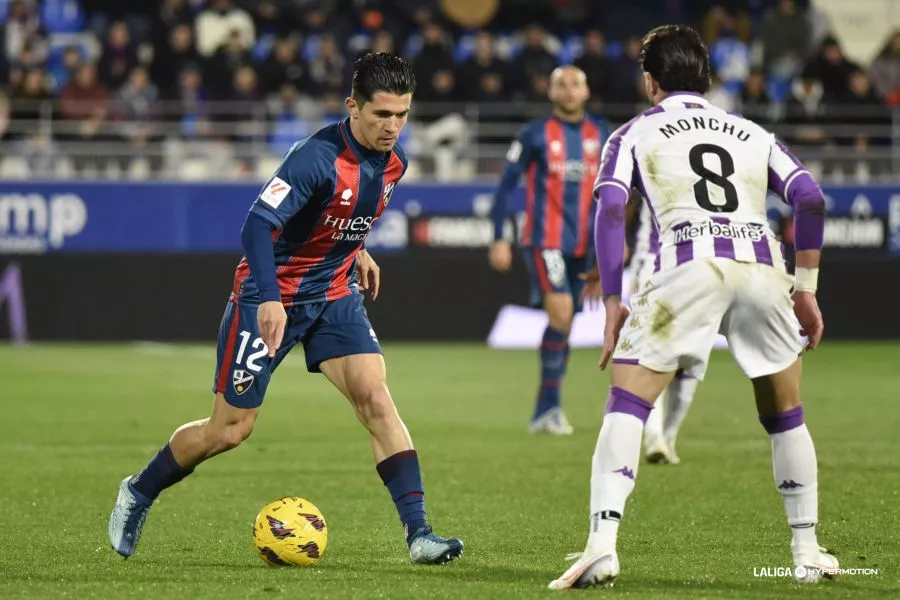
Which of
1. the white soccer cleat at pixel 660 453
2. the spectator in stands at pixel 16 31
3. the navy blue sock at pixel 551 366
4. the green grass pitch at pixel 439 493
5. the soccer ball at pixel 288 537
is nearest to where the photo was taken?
the green grass pitch at pixel 439 493

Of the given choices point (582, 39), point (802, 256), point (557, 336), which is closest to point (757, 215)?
point (802, 256)

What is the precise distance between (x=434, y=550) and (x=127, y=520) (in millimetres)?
1234

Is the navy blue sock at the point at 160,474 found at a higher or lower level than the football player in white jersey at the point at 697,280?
lower

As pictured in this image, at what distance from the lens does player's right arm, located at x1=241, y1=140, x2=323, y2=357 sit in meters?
5.67

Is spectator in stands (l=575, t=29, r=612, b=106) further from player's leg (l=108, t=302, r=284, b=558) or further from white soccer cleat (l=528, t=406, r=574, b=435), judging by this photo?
player's leg (l=108, t=302, r=284, b=558)

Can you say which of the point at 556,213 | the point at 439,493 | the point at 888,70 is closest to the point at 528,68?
the point at 888,70

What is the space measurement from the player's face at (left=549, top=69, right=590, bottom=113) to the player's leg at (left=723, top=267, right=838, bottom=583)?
585cm

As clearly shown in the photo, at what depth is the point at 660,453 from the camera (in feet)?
30.3

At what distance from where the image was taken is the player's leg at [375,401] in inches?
238

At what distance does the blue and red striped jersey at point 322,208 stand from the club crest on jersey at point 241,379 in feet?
0.97

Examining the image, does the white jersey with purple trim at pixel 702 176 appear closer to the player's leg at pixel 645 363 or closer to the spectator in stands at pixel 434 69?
the player's leg at pixel 645 363

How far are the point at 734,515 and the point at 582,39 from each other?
16.8 meters

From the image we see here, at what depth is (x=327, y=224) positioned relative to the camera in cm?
611

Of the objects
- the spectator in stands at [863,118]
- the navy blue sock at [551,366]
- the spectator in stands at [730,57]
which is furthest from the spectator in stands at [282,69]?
the navy blue sock at [551,366]
